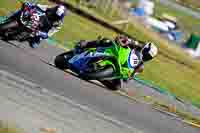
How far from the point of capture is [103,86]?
57.7 ft

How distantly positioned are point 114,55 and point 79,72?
3.61 feet

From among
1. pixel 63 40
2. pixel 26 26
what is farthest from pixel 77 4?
pixel 26 26

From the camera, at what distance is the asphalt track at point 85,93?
15.4 m

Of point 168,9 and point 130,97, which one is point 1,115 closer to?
point 130,97

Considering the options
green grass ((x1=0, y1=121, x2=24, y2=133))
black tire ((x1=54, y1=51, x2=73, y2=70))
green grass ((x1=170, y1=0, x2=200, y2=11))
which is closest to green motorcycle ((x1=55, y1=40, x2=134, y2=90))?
black tire ((x1=54, y1=51, x2=73, y2=70))

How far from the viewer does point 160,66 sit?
23.6 m

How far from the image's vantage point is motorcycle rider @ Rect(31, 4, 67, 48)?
1845cm

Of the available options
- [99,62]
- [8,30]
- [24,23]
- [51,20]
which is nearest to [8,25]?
[8,30]

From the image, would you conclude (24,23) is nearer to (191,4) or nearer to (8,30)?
(8,30)

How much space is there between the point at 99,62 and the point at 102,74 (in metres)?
0.39

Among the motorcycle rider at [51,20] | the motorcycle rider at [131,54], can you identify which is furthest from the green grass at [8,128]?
the motorcycle rider at [51,20]

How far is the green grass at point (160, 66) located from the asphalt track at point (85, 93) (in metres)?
3.59

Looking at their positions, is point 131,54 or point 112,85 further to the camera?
point 112,85

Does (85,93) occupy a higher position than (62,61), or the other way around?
(85,93)
